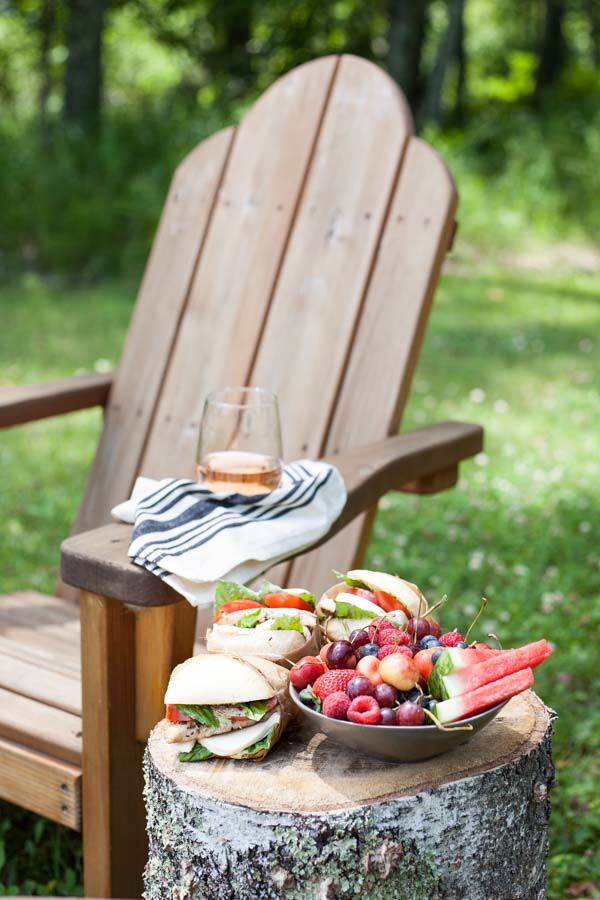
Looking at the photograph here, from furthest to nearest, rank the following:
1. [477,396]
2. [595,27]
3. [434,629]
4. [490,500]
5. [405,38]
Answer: [595,27], [405,38], [477,396], [490,500], [434,629]

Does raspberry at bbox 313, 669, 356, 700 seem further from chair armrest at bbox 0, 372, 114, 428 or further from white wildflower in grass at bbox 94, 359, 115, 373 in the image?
white wildflower in grass at bbox 94, 359, 115, 373

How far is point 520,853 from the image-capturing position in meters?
1.45

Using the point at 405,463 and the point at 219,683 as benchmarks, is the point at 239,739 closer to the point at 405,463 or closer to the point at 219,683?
the point at 219,683

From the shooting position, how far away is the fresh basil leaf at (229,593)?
5.33ft

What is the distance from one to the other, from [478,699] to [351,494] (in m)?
0.65

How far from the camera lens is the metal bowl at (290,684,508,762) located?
1.31 metres

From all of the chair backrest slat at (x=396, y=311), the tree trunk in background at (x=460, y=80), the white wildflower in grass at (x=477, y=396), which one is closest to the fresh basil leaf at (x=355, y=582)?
the chair backrest slat at (x=396, y=311)

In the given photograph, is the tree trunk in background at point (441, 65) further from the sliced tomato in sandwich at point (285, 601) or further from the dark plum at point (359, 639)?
the dark plum at point (359, 639)

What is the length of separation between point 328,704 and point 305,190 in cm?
164

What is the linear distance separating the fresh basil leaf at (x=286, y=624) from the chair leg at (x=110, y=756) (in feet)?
0.94

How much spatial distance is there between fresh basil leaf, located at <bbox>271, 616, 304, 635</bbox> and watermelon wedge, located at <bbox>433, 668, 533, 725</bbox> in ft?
0.87

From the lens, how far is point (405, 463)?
6.91 feet

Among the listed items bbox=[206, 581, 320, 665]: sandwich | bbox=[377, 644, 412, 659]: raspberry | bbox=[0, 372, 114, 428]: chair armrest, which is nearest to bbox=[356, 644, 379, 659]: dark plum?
bbox=[377, 644, 412, 659]: raspberry

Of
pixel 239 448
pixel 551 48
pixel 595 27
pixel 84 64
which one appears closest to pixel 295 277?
pixel 239 448
